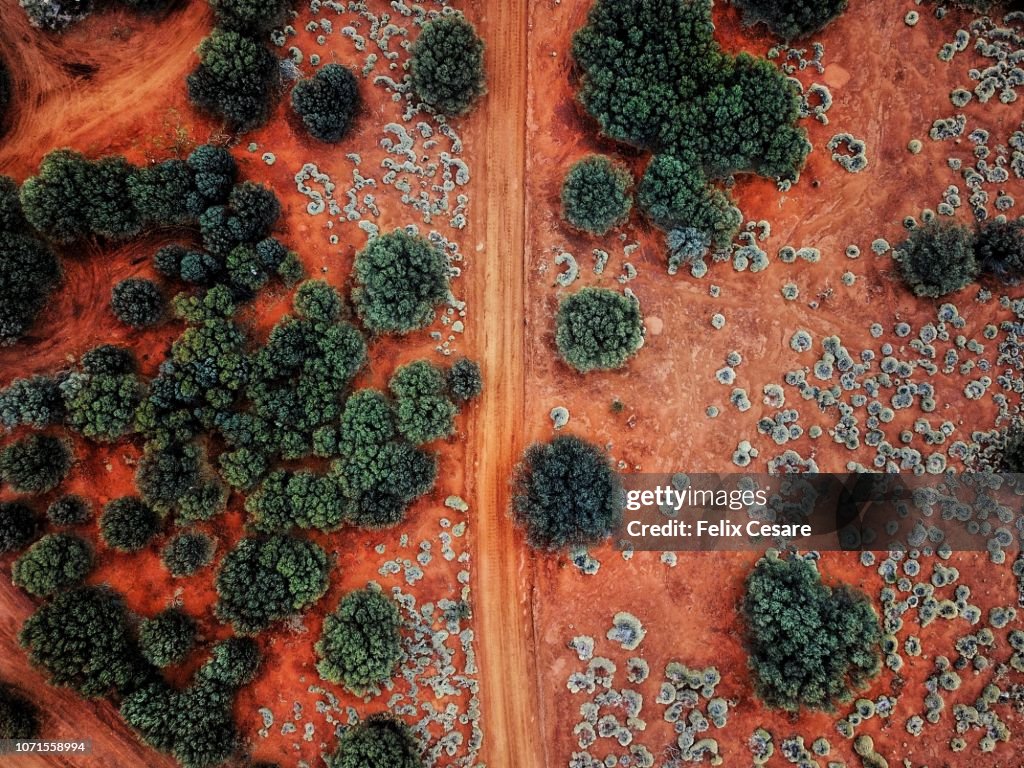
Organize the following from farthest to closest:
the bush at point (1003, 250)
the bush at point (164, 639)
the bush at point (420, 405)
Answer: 1. the bush at point (1003, 250)
2. the bush at point (420, 405)
3. the bush at point (164, 639)

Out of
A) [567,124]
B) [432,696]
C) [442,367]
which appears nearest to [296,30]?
[567,124]

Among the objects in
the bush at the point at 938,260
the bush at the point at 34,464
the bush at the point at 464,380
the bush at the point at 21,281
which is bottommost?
the bush at the point at 34,464

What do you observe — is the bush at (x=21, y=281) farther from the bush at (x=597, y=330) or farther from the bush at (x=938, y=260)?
the bush at (x=938, y=260)

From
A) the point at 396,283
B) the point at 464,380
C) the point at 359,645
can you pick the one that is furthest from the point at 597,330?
the point at 359,645

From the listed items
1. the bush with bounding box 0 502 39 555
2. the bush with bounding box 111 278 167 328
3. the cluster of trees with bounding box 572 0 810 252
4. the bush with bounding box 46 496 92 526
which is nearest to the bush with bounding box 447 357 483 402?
the cluster of trees with bounding box 572 0 810 252

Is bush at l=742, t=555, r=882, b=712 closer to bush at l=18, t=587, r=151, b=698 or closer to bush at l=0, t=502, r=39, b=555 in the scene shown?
bush at l=18, t=587, r=151, b=698

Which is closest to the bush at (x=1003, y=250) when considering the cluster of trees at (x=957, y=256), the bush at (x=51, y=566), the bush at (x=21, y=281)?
the cluster of trees at (x=957, y=256)

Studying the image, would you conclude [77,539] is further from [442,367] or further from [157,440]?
[442,367]
